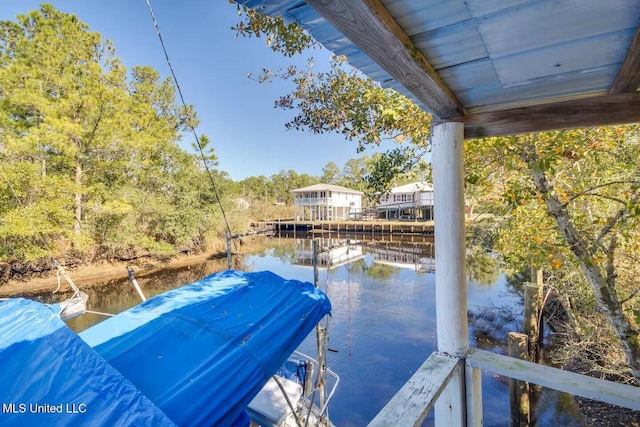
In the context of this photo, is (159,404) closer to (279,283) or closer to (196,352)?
(196,352)

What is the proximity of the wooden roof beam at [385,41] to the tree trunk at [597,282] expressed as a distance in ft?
6.66

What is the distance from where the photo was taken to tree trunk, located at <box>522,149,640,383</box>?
2629 mm

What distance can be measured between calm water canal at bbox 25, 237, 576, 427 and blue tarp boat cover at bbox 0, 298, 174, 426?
4.00 m

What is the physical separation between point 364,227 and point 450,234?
2380cm

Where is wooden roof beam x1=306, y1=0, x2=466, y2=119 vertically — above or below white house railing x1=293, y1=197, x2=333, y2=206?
below

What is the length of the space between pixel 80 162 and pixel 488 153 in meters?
14.6

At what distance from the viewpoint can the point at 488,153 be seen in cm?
317

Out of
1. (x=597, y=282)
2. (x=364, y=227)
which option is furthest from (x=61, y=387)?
(x=364, y=227)

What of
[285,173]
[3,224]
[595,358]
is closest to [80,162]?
[3,224]

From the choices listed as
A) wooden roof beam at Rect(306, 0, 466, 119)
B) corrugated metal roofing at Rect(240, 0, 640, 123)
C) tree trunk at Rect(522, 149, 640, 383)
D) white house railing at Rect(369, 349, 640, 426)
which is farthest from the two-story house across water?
wooden roof beam at Rect(306, 0, 466, 119)

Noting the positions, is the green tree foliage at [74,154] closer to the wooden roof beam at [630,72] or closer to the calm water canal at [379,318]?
the calm water canal at [379,318]

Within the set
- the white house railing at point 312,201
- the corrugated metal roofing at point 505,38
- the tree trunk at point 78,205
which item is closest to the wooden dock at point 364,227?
the white house railing at point 312,201

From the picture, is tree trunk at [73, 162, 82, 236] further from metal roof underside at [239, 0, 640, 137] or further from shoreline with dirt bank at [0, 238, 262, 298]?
metal roof underside at [239, 0, 640, 137]

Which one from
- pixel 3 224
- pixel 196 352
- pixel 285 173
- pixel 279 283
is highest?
pixel 285 173
